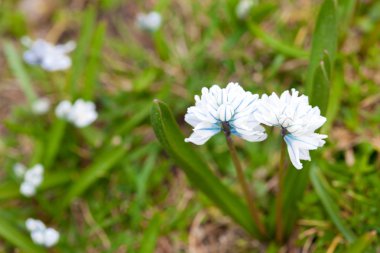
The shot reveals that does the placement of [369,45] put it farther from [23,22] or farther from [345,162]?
[23,22]

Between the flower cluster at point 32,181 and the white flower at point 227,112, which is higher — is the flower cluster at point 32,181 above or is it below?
above

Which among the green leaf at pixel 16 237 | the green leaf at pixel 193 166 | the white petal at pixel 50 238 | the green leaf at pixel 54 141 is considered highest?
the green leaf at pixel 54 141

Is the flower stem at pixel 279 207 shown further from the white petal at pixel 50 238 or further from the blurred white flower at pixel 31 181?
the blurred white flower at pixel 31 181

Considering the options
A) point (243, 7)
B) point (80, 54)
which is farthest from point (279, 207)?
point (80, 54)

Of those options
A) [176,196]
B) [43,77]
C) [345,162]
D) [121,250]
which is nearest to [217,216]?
[176,196]

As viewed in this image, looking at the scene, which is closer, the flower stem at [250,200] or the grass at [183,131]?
the flower stem at [250,200]

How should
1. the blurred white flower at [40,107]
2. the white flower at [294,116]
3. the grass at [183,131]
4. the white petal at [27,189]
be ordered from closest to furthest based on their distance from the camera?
the white flower at [294,116] < the grass at [183,131] < the white petal at [27,189] < the blurred white flower at [40,107]

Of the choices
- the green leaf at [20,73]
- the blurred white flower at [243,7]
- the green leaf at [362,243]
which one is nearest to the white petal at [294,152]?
the green leaf at [362,243]

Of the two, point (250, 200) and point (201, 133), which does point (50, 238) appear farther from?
point (201, 133)

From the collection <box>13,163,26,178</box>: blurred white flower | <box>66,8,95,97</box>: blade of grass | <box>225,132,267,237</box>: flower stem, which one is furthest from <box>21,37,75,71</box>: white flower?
<box>225,132,267,237</box>: flower stem
